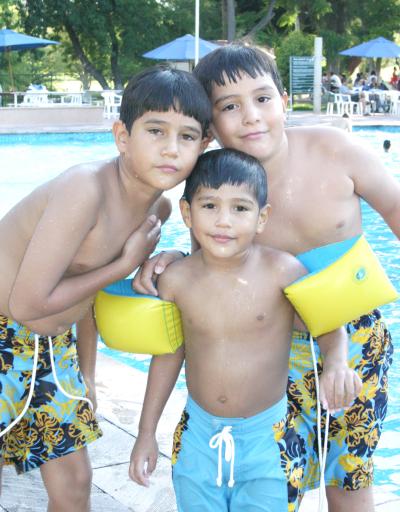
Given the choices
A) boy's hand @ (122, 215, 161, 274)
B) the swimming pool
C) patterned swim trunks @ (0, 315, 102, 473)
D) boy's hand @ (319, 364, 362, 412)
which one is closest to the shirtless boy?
boy's hand @ (319, 364, 362, 412)

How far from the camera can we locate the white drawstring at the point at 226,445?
253 cm

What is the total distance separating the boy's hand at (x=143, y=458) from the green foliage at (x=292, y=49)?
27478 mm

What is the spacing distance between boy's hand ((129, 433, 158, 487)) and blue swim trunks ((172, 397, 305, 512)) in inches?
5.8

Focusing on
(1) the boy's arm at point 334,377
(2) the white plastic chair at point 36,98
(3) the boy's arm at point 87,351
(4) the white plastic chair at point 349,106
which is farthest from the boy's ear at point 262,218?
(2) the white plastic chair at point 36,98

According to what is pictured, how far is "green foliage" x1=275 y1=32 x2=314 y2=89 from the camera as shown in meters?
29.2

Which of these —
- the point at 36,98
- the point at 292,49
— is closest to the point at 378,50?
the point at 292,49

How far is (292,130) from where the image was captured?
2998 mm

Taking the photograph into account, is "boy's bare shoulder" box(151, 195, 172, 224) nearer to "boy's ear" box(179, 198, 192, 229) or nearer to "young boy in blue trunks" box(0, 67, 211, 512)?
"young boy in blue trunks" box(0, 67, 211, 512)

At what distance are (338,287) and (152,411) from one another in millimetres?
777

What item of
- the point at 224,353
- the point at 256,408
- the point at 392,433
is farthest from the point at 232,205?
the point at 392,433

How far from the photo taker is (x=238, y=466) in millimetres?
2559

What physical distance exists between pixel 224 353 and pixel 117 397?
204 cm

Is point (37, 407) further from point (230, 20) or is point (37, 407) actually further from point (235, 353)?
point (230, 20)

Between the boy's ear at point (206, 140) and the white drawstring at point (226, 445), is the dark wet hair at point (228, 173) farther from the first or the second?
the white drawstring at point (226, 445)
